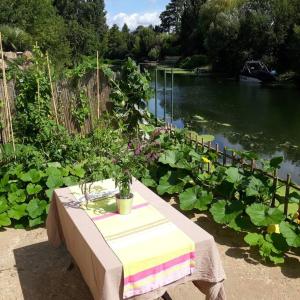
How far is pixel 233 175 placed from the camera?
13.8ft

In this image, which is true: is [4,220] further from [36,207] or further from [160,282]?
[160,282]

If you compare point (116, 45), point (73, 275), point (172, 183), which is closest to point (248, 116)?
point (172, 183)

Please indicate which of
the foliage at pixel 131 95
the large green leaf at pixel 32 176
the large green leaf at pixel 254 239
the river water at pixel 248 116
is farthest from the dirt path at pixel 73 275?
the river water at pixel 248 116

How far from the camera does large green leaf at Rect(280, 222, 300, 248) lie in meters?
3.46

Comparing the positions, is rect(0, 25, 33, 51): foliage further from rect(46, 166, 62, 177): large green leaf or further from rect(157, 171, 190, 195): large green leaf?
rect(157, 171, 190, 195): large green leaf

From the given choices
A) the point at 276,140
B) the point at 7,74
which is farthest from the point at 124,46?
the point at 7,74

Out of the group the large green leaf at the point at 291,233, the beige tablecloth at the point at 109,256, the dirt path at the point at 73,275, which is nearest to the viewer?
the beige tablecloth at the point at 109,256

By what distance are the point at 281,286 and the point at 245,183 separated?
1.19 m

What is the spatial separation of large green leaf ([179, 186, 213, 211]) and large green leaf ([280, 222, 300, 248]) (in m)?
0.93

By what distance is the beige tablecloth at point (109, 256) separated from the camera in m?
2.15

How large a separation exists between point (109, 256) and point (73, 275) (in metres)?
1.39

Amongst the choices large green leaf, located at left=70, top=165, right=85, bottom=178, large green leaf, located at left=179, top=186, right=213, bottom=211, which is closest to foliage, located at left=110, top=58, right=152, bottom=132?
large green leaf, located at left=70, top=165, right=85, bottom=178

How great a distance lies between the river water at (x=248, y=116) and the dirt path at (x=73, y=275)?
4946 mm

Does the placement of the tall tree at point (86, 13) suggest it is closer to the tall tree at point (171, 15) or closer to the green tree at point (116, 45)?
the green tree at point (116, 45)
